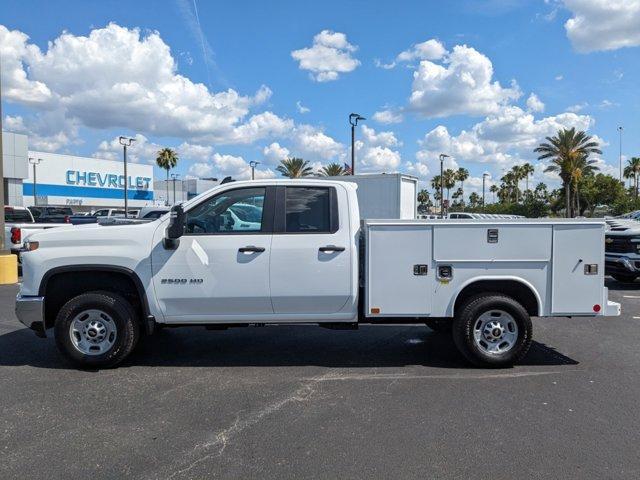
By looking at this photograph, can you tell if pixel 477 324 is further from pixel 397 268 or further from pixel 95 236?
pixel 95 236

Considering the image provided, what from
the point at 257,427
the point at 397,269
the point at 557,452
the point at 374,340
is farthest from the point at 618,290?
the point at 257,427

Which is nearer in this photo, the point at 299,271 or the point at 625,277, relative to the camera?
the point at 299,271

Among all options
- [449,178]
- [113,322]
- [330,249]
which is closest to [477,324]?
[330,249]

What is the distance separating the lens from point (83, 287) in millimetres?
5934

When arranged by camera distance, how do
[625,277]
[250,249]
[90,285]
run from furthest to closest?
[625,277] < [90,285] < [250,249]

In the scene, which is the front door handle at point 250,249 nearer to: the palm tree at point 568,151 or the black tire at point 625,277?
the black tire at point 625,277

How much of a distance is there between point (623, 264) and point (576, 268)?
279 inches

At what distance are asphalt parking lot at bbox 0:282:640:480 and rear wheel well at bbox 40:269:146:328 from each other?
0.65 m

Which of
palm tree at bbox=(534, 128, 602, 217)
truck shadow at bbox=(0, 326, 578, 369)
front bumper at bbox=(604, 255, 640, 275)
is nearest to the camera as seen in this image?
truck shadow at bbox=(0, 326, 578, 369)

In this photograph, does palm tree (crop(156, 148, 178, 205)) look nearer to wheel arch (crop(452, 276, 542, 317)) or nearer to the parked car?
the parked car

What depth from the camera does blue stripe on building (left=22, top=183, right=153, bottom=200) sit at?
177ft

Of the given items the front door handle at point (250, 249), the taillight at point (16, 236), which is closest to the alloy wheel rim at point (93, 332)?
the front door handle at point (250, 249)

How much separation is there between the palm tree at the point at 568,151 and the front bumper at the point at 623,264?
1553 inches

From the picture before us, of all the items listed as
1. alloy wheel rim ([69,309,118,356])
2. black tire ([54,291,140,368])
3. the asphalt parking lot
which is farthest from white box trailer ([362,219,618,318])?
alloy wheel rim ([69,309,118,356])
